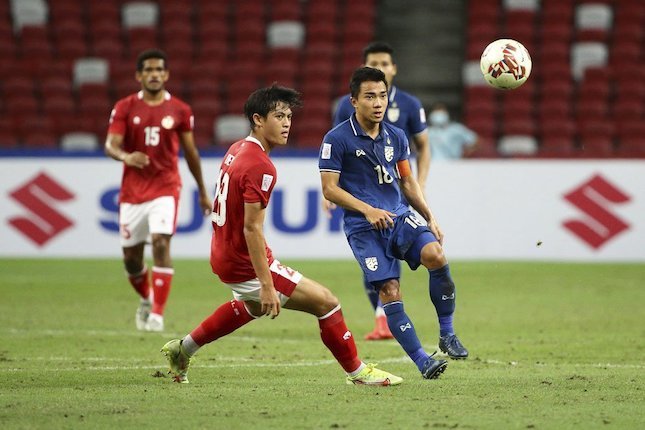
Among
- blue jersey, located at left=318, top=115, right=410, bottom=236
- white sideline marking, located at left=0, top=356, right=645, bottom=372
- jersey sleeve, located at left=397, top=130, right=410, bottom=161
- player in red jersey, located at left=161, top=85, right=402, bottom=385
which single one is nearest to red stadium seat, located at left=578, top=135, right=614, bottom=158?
white sideline marking, located at left=0, top=356, right=645, bottom=372

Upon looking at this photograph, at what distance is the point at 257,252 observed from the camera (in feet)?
23.0

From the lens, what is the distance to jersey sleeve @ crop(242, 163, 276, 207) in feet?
22.9

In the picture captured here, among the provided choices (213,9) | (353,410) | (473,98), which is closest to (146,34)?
(213,9)

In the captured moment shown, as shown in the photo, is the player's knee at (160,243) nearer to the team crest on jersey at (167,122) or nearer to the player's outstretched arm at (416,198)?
the team crest on jersey at (167,122)

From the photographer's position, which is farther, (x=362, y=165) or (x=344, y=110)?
(x=344, y=110)

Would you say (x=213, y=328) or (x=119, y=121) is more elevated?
(x=119, y=121)

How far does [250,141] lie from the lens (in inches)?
283

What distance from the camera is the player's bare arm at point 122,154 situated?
10828mm

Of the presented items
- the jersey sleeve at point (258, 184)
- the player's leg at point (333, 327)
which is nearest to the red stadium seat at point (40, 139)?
the player's leg at point (333, 327)

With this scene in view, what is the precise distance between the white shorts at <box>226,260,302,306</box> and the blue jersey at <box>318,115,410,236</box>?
0.98 meters

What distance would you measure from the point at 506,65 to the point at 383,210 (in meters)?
1.46

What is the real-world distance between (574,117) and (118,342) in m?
13.6

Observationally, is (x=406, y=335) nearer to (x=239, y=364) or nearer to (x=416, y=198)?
(x=416, y=198)

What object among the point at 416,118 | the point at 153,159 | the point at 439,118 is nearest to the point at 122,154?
the point at 153,159
